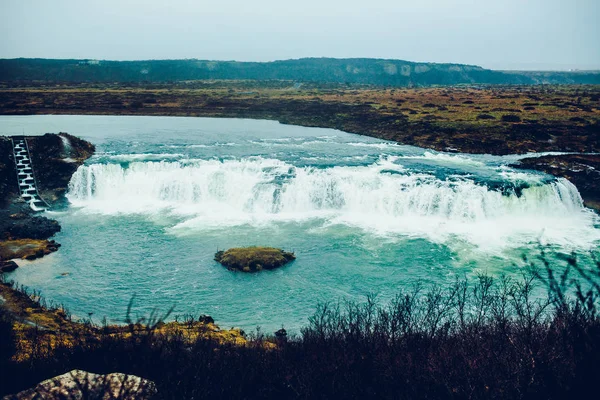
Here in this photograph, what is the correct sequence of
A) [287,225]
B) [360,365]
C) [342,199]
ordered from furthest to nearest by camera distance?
[342,199], [287,225], [360,365]

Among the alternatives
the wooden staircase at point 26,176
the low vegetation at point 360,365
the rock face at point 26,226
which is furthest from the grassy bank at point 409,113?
the low vegetation at point 360,365

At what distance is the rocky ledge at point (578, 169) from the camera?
34.3 metres

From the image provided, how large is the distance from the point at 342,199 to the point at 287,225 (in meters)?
5.65

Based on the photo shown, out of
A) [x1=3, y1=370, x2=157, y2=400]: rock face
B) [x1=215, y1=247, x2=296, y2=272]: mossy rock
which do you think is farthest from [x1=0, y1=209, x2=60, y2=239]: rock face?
[x1=3, y1=370, x2=157, y2=400]: rock face

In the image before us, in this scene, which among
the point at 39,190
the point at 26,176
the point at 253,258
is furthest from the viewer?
the point at 26,176

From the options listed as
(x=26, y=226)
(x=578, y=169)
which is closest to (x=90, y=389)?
(x=26, y=226)

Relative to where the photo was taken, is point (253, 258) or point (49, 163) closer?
point (253, 258)

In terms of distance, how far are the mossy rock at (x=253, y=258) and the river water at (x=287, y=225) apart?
21.7 inches

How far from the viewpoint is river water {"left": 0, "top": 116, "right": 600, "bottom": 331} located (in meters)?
21.3

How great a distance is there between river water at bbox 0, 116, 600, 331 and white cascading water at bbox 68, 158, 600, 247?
101mm

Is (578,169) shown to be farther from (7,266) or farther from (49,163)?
(49,163)

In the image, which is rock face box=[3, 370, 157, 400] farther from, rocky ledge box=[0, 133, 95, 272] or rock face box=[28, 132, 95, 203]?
rock face box=[28, 132, 95, 203]

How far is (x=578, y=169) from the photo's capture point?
122 ft

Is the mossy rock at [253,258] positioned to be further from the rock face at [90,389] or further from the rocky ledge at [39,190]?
the rock face at [90,389]
